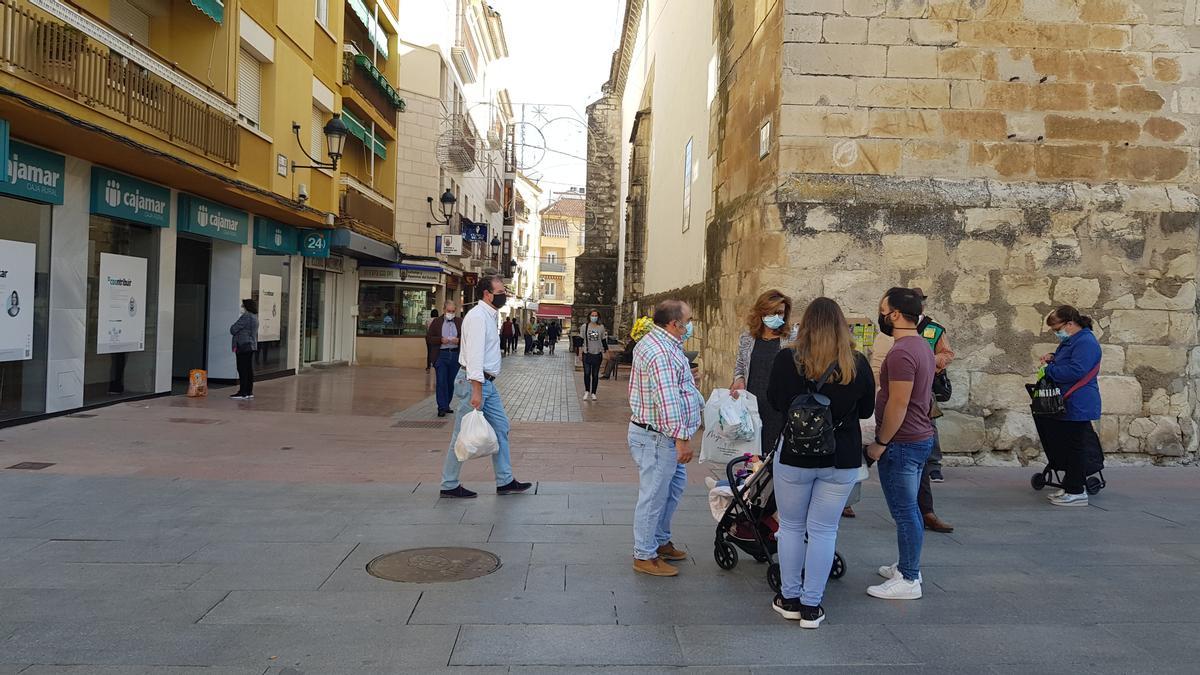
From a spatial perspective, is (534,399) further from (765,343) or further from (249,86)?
(765,343)

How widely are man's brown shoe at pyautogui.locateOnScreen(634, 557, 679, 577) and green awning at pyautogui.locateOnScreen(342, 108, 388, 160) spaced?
17.3m

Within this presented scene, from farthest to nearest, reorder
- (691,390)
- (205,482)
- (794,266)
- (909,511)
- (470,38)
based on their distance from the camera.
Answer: (470,38) → (794,266) → (205,482) → (691,390) → (909,511)

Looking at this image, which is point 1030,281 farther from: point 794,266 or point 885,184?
point 794,266

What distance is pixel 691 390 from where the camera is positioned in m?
4.67

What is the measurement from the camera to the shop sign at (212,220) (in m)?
13.0

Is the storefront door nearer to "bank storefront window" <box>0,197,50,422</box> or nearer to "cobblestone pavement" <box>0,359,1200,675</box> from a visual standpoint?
"bank storefront window" <box>0,197,50,422</box>

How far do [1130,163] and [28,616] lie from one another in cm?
999

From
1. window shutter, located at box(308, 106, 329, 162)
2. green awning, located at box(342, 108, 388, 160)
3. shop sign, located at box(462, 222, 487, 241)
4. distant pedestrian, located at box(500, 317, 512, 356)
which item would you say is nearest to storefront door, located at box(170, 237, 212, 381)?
window shutter, located at box(308, 106, 329, 162)

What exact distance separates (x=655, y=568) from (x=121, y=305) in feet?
32.6

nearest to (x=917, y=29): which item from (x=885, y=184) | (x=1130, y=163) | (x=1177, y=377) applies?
(x=885, y=184)

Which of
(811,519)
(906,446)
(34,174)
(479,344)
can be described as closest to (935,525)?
(906,446)

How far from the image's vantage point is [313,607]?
13.4 ft

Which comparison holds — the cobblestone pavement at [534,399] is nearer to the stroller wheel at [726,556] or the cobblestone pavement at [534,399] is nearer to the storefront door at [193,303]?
the storefront door at [193,303]

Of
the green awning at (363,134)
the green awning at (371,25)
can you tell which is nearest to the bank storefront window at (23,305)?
the green awning at (363,134)
